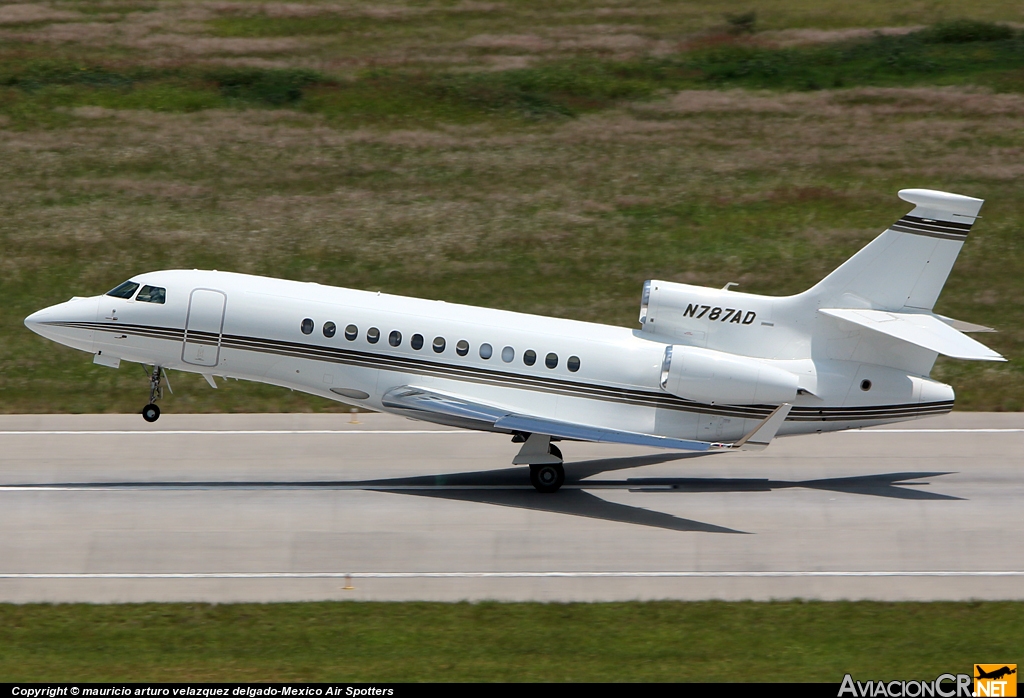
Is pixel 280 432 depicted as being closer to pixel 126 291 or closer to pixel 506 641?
pixel 126 291

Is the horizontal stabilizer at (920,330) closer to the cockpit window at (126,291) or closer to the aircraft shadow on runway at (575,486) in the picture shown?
the aircraft shadow on runway at (575,486)

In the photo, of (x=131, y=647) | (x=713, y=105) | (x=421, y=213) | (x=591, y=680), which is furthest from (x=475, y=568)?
(x=713, y=105)

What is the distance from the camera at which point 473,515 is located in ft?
75.8

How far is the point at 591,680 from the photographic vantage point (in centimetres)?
1673

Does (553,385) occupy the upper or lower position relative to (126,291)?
lower

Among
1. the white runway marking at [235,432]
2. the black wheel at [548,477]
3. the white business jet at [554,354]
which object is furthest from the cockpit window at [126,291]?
the black wheel at [548,477]

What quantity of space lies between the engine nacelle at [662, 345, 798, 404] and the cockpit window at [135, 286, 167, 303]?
9999 mm

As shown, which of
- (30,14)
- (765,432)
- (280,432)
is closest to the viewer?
(765,432)

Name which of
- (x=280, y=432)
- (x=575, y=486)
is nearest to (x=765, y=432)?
(x=575, y=486)

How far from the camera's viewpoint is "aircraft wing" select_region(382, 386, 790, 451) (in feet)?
73.6

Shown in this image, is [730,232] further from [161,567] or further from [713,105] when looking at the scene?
[161,567]

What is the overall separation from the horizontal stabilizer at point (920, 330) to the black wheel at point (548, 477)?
5.99 meters

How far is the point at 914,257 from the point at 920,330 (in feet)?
4.94

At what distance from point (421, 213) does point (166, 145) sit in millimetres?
11010
